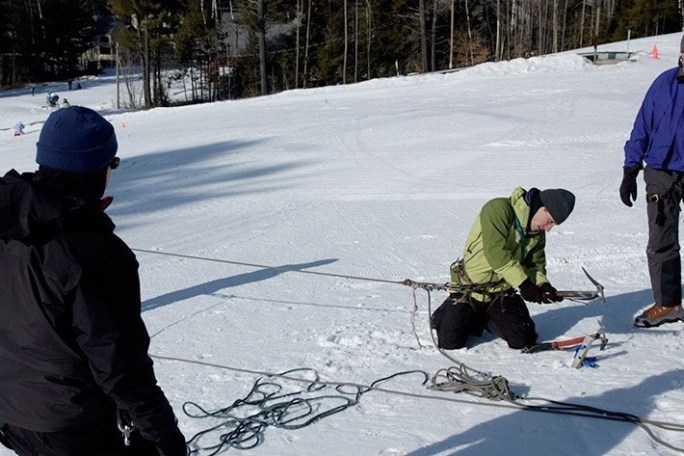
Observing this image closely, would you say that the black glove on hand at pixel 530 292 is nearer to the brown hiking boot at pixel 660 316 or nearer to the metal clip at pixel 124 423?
the brown hiking boot at pixel 660 316

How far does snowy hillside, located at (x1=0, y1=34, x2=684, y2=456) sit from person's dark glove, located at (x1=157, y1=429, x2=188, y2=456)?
136 centimetres

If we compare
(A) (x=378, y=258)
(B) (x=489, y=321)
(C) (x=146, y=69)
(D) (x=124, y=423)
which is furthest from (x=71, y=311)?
(C) (x=146, y=69)

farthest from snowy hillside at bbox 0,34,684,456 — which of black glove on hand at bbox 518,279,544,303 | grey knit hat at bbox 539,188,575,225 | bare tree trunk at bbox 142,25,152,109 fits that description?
bare tree trunk at bbox 142,25,152,109

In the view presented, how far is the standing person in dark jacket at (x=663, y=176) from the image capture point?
4.67m

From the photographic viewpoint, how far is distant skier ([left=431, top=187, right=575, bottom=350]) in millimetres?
4406

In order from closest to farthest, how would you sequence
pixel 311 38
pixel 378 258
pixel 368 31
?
pixel 378 258 → pixel 368 31 → pixel 311 38

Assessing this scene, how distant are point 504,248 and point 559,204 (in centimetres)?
43

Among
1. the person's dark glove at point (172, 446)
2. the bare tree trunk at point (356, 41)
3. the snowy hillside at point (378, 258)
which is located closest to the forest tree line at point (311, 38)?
the bare tree trunk at point (356, 41)

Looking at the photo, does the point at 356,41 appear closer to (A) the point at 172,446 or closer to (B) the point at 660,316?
(B) the point at 660,316

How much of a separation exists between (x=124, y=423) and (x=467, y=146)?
11.0 meters

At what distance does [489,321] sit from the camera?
4758 mm

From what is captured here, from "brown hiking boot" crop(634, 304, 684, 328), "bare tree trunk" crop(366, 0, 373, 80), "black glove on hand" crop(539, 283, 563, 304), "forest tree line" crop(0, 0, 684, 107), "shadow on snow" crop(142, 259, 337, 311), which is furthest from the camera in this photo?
"bare tree trunk" crop(366, 0, 373, 80)

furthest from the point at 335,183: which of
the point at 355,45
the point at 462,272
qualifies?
the point at 355,45

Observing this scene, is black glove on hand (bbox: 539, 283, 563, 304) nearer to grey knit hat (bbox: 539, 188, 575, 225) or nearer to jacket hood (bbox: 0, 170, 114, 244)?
grey knit hat (bbox: 539, 188, 575, 225)
